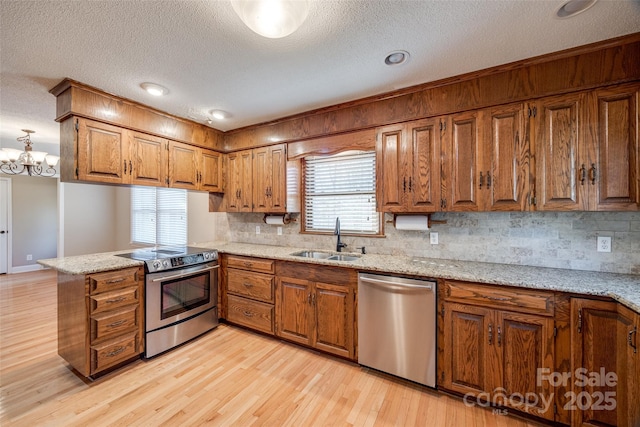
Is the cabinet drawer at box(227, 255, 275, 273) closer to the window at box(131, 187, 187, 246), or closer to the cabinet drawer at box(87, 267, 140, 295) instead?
the cabinet drawer at box(87, 267, 140, 295)

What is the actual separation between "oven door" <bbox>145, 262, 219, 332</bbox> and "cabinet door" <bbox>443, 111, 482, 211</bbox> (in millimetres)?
2716

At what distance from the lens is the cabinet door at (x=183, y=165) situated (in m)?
3.11

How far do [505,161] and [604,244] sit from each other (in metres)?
0.94

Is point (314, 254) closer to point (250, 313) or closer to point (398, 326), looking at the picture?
point (250, 313)

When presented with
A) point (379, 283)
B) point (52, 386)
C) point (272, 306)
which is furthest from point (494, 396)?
point (52, 386)

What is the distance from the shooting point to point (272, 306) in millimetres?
2867

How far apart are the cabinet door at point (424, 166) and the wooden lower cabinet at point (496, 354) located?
2.45ft

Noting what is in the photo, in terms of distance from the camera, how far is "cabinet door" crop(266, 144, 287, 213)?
317 centimetres

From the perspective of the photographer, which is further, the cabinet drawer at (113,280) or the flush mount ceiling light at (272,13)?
the cabinet drawer at (113,280)

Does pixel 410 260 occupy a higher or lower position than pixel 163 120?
lower

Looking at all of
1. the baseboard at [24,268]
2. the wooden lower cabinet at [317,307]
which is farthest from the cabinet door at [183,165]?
the baseboard at [24,268]

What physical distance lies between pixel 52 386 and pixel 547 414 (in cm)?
371

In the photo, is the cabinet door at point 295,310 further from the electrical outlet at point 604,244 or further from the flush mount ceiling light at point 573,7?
the flush mount ceiling light at point 573,7

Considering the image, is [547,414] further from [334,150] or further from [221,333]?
[221,333]
